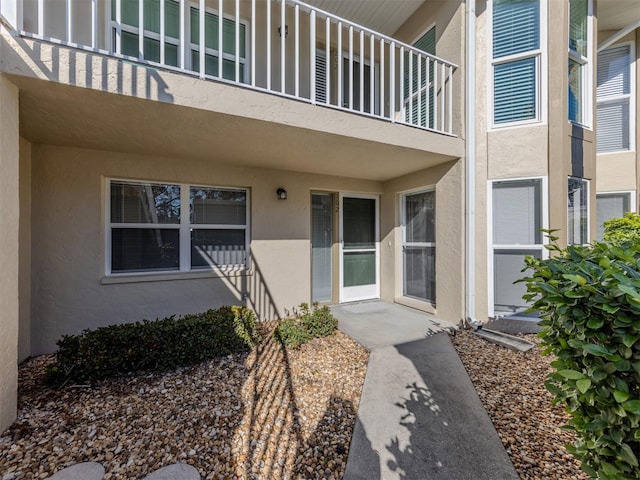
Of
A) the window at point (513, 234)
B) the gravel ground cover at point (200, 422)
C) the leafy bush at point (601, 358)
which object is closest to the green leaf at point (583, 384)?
the leafy bush at point (601, 358)

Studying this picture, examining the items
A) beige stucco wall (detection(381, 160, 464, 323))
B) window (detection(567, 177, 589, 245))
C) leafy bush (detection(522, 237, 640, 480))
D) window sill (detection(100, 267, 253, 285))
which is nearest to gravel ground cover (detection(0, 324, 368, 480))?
window sill (detection(100, 267, 253, 285))

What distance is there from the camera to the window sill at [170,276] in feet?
13.6

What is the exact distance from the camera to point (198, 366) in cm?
346

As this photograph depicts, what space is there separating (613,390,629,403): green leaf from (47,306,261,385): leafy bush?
3733 mm

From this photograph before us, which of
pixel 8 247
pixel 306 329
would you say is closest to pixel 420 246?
pixel 306 329

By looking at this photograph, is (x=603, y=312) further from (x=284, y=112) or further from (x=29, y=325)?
(x=29, y=325)

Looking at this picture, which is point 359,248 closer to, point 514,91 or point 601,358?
point 514,91

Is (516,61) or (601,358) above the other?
(516,61)

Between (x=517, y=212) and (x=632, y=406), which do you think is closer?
(x=632, y=406)

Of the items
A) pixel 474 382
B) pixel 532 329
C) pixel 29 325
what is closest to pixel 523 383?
pixel 474 382

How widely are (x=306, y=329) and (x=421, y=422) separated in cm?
216

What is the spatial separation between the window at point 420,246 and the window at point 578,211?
2231 mm

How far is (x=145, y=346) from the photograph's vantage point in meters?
→ 3.27

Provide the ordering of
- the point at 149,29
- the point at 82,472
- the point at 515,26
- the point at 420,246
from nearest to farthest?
the point at 82,472 < the point at 149,29 < the point at 515,26 < the point at 420,246
